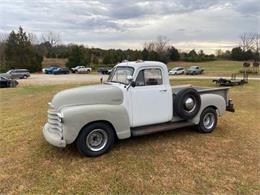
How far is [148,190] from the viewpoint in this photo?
396cm

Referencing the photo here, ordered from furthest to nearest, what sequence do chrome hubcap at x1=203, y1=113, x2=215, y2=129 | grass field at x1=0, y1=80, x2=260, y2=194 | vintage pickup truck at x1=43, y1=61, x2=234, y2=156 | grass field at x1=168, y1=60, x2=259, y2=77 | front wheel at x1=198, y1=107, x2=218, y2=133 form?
grass field at x1=168, y1=60, x2=259, y2=77
chrome hubcap at x1=203, y1=113, x2=215, y2=129
front wheel at x1=198, y1=107, x2=218, y2=133
vintage pickup truck at x1=43, y1=61, x2=234, y2=156
grass field at x1=0, y1=80, x2=260, y2=194

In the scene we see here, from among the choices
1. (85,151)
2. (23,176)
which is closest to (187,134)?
(85,151)

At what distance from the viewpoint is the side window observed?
18.9ft

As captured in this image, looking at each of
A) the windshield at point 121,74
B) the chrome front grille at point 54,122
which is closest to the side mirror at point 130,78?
the windshield at point 121,74

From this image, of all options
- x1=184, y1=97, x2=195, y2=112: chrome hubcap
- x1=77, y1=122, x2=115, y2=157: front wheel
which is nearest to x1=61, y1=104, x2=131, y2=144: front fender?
x1=77, y1=122, x2=115, y2=157: front wheel

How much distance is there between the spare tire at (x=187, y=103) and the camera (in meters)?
6.14

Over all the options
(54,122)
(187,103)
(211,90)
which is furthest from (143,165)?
(211,90)

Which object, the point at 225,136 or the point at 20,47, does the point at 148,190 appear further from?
the point at 20,47

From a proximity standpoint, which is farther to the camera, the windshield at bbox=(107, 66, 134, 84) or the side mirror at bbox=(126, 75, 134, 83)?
the windshield at bbox=(107, 66, 134, 84)

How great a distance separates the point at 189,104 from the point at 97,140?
2.42 meters

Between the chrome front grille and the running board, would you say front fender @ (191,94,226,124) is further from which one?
the chrome front grille

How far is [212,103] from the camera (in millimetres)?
6867

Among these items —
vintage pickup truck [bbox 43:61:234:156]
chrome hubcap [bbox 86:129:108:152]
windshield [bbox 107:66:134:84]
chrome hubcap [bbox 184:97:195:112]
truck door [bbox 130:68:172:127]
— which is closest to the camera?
vintage pickup truck [bbox 43:61:234:156]

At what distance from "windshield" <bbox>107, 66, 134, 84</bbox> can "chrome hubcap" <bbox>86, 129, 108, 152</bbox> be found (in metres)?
1.26
